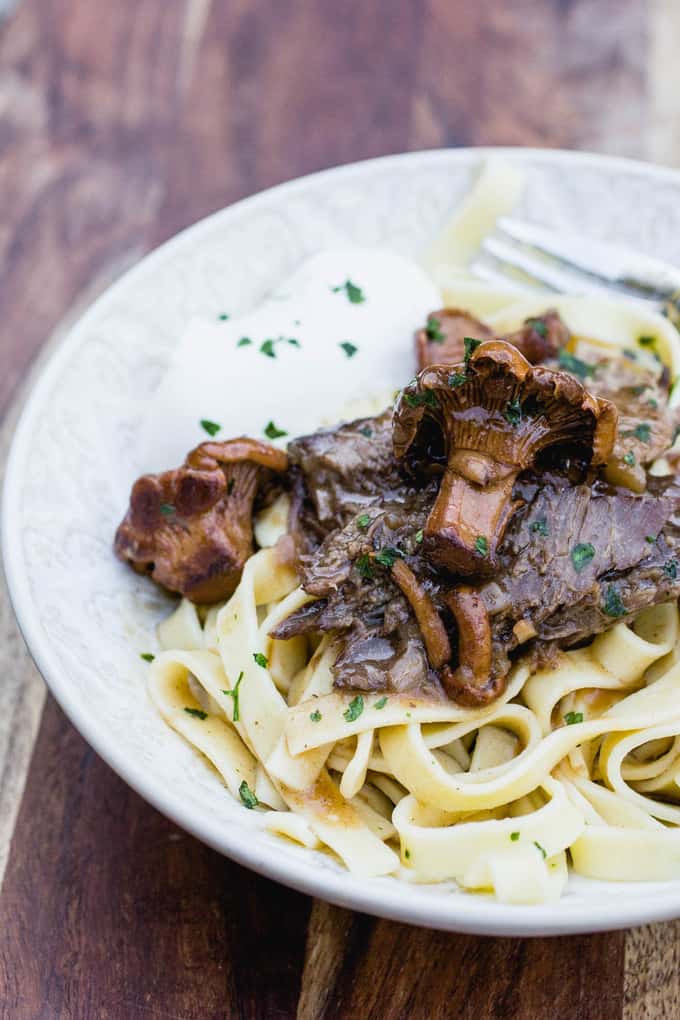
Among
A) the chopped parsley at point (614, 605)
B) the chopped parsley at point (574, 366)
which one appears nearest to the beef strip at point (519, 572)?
the chopped parsley at point (614, 605)

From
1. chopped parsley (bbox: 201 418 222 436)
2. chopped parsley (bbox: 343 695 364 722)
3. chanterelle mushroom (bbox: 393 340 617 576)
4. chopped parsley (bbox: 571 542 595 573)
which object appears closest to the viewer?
chanterelle mushroom (bbox: 393 340 617 576)

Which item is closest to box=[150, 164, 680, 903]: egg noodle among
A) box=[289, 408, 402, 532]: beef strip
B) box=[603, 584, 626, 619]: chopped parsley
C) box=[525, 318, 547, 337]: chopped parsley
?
box=[603, 584, 626, 619]: chopped parsley

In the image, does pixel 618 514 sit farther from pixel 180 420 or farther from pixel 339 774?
pixel 180 420

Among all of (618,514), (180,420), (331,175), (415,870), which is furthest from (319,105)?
(415,870)

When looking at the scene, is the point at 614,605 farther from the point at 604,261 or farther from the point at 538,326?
the point at 604,261

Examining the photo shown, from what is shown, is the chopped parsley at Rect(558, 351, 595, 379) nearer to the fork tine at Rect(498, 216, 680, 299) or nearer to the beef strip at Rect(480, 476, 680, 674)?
the fork tine at Rect(498, 216, 680, 299)

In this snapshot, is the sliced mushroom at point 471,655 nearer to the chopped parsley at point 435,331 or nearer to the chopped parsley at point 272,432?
the chopped parsley at point 272,432
